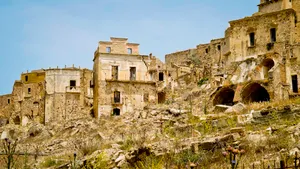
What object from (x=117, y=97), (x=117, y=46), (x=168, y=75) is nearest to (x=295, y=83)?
(x=117, y=97)

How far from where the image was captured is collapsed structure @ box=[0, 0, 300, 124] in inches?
1521

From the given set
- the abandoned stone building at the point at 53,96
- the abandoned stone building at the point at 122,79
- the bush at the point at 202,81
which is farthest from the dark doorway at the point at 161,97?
the abandoned stone building at the point at 53,96

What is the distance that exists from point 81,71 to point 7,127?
9039mm

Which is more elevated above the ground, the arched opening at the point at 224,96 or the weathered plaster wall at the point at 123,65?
the weathered plaster wall at the point at 123,65

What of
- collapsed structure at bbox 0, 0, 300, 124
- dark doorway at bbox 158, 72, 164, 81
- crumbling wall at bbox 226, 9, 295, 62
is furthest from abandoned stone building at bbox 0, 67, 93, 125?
crumbling wall at bbox 226, 9, 295, 62

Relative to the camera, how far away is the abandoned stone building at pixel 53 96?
5031cm

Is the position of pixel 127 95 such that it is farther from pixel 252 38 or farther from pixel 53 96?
pixel 252 38

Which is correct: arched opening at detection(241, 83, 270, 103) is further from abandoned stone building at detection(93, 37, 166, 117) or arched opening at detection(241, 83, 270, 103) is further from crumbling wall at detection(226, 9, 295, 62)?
abandoned stone building at detection(93, 37, 166, 117)

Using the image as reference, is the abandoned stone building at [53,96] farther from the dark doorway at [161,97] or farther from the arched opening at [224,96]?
the arched opening at [224,96]

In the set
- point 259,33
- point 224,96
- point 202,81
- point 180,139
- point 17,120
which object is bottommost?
point 180,139

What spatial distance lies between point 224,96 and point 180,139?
17152 mm

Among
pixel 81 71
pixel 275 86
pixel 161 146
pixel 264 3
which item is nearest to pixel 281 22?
pixel 264 3

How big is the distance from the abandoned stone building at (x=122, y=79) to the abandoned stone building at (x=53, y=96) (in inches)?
56.7

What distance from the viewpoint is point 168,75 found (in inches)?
2138
